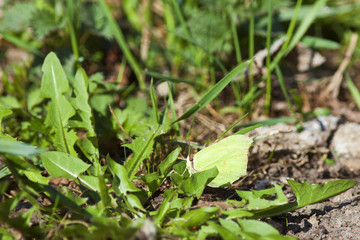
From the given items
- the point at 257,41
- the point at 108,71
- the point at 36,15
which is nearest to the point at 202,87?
the point at 257,41

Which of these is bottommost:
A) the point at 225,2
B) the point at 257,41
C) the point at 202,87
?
the point at 202,87

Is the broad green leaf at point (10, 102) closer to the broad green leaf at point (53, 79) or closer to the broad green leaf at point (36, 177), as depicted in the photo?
the broad green leaf at point (53, 79)

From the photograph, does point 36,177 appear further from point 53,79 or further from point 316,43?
point 316,43

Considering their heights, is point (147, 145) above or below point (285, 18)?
below

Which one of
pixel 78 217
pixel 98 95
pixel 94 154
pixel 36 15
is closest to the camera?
pixel 78 217

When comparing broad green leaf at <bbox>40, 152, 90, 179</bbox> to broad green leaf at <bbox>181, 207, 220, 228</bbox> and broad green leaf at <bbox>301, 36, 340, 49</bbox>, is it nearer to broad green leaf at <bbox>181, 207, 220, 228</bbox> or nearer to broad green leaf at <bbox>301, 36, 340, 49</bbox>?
broad green leaf at <bbox>181, 207, 220, 228</bbox>

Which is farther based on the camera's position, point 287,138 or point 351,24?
point 351,24

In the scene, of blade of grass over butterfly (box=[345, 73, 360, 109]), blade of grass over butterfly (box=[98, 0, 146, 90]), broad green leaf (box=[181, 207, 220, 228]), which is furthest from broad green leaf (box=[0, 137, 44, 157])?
blade of grass over butterfly (box=[345, 73, 360, 109])

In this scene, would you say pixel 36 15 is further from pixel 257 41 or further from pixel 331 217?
pixel 331 217
